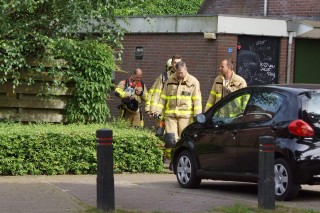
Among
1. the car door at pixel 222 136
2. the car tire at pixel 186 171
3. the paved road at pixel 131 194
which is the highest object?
the car door at pixel 222 136

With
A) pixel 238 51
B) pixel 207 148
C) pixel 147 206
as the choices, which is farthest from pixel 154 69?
pixel 147 206

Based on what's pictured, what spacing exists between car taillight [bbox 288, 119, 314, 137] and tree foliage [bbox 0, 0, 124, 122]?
17.0 ft

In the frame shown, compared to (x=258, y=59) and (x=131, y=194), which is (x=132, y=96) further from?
(x=131, y=194)

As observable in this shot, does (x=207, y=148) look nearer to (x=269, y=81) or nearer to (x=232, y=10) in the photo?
(x=269, y=81)

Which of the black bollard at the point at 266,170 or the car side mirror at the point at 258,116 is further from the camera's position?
the car side mirror at the point at 258,116

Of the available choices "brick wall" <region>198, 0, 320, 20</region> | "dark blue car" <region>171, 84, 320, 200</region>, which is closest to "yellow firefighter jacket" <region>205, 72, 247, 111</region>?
"dark blue car" <region>171, 84, 320, 200</region>

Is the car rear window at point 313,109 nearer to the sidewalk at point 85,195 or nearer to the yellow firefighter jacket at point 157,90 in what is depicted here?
the sidewalk at point 85,195

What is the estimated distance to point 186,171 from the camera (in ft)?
42.8

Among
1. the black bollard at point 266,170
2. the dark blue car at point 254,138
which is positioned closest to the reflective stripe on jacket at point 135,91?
the dark blue car at point 254,138

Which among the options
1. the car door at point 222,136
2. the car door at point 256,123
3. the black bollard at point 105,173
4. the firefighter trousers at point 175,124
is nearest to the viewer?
the black bollard at point 105,173

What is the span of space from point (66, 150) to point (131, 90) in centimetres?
337

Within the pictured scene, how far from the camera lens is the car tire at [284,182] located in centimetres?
1112

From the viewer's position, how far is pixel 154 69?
2081 cm

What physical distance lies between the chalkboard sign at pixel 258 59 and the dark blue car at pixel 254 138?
6.81 metres
